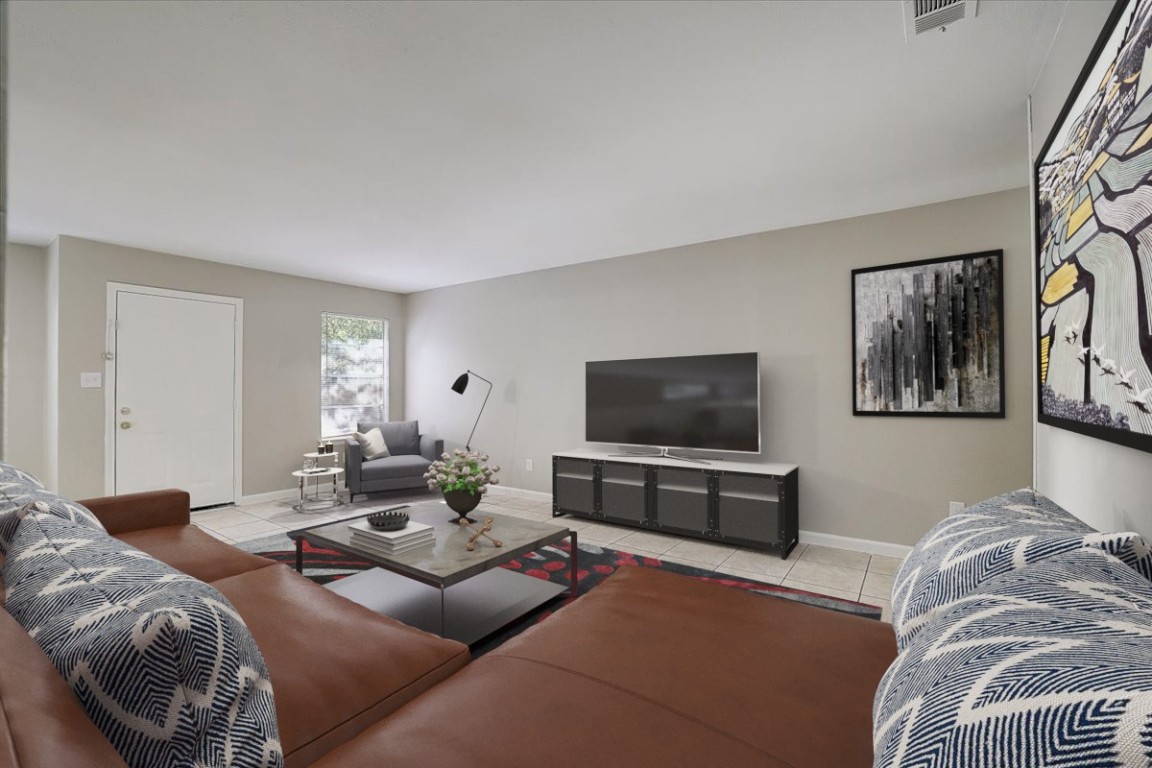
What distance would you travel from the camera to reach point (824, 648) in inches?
53.1

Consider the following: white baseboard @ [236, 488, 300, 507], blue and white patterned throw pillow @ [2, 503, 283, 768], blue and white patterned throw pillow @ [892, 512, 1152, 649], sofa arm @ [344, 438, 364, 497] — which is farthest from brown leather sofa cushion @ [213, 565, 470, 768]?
white baseboard @ [236, 488, 300, 507]

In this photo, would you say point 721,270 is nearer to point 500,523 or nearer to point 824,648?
point 500,523

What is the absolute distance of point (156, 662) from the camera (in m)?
0.71

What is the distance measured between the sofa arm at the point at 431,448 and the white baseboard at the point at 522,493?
0.72m

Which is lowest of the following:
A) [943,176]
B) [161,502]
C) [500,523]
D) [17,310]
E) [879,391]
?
[500,523]

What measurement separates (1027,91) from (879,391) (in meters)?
1.93

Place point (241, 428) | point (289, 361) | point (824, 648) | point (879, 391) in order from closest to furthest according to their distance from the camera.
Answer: point (824, 648) < point (879, 391) < point (241, 428) < point (289, 361)

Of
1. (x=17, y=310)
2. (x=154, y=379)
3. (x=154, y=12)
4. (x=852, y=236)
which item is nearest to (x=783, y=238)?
(x=852, y=236)

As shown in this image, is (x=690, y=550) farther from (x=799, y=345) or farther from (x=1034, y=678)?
(x=1034, y=678)

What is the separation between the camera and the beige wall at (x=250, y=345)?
4254mm

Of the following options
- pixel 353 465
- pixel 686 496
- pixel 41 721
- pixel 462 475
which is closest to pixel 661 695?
pixel 41 721

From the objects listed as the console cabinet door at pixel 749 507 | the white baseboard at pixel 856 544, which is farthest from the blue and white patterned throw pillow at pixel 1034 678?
the white baseboard at pixel 856 544

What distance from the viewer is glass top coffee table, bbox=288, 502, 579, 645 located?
2.30 m

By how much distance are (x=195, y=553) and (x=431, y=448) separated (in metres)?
3.61
